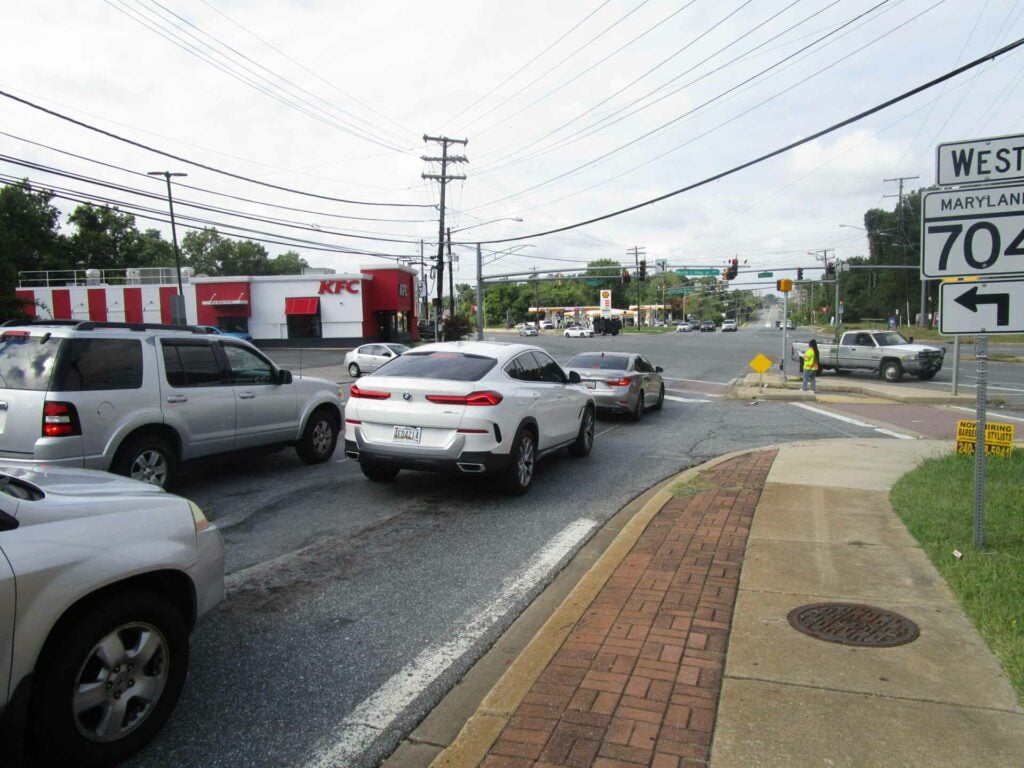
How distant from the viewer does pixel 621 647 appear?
4.22 meters

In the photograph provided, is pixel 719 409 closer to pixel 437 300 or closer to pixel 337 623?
pixel 337 623

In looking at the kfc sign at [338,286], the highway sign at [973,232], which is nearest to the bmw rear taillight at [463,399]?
the highway sign at [973,232]

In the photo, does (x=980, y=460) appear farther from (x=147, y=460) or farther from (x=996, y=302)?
(x=147, y=460)

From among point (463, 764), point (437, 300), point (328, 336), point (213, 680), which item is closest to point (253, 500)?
point (213, 680)

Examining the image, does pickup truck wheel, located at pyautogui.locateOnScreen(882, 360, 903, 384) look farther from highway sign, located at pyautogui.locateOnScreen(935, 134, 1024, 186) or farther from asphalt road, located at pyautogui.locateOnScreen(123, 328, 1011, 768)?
highway sign, located at pyautogui.locateOnScreen(935, 134, 1024, 186)

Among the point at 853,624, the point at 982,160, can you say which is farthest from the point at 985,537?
the point at 982,160

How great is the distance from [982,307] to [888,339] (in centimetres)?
2470

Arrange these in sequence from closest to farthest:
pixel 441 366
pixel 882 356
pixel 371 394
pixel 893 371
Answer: pixel 371 394 < pixel 441 366 < pixel 893 371 < pixel 882 356

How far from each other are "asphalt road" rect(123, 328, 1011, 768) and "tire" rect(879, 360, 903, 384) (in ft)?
62.4

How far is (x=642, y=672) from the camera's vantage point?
3914 millimetres

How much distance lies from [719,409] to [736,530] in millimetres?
11659

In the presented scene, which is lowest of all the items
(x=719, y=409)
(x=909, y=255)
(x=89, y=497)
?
(x=719, y=409)

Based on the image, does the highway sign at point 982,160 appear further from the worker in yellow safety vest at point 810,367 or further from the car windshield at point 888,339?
the car windshield at point 888,339

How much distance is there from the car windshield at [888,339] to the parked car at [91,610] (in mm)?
28390
